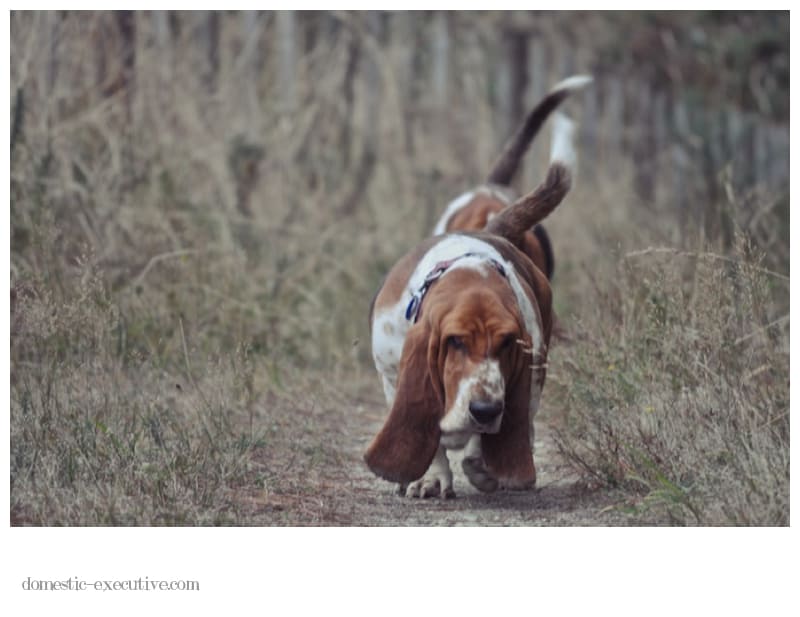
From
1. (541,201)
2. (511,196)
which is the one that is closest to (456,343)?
(541,201)

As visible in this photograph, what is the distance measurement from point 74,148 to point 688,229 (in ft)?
9.93

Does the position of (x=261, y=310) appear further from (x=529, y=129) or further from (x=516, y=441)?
(x=516, y=441)

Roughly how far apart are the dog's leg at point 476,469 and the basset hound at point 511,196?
4.27 ft

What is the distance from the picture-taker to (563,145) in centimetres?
496

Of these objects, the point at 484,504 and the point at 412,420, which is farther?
the point at 484,504

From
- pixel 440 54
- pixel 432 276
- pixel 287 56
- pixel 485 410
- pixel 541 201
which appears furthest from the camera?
pixel 440 54

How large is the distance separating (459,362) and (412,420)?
271 millimetres

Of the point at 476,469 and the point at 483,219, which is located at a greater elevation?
the point at 483,219

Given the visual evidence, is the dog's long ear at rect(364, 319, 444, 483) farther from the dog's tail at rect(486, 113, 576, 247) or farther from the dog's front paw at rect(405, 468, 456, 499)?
the dog's tail at rect(486, 113, 576, 247)

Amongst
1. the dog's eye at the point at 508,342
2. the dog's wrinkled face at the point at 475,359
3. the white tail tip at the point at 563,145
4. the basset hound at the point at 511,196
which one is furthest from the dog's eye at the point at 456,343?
the basset hound at the point at 511,196

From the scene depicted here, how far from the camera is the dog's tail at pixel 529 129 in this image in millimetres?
5688

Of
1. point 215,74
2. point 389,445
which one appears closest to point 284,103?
point 215,74

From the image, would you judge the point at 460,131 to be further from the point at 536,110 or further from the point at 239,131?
the point at 536,110

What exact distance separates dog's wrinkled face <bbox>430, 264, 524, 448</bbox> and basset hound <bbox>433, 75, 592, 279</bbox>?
1.52 m
